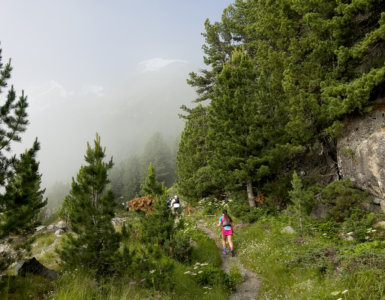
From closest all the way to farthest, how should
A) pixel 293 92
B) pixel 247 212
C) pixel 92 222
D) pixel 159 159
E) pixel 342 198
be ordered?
pixel 92 222
pixel 342 198
pixel 293 92
pixel 247 212
pixel 159 159

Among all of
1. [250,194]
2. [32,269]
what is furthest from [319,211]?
[32,269]

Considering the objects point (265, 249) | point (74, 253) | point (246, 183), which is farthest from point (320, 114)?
point (74, 253)

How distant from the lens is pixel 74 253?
568cm

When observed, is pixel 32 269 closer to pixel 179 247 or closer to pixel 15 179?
pixel 15 179

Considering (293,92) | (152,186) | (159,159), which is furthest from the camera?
(159,159)

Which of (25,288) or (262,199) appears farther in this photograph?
(262,199)

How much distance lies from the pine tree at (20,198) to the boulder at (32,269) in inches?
36.0

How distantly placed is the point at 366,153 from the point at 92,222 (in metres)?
10.7

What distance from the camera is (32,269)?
543 cm

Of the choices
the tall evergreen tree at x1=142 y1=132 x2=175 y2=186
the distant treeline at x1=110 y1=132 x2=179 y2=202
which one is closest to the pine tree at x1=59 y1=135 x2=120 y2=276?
the distant treeline at x1=110 y1=132 x2=179 y2=202

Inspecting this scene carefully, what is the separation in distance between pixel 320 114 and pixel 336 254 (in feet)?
23.6

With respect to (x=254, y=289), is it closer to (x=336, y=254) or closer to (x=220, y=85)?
(x=336, y=254)

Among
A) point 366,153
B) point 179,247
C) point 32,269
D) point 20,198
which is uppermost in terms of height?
point 366,153

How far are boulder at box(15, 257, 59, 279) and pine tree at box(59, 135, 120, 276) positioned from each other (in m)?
0.43
